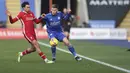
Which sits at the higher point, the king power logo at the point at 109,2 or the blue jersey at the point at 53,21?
the blue jersey at the point at 53,21

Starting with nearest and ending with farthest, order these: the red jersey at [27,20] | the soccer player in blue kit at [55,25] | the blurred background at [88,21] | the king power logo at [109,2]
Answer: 1. the red jersey at [27,20]
2. the soccer player in blue kit at [55,25]
3. the blurred background at [88,21]
4. the king power logo at [109,2]

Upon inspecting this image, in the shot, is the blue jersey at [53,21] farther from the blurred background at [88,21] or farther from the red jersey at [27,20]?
the blurred background at [88,21]

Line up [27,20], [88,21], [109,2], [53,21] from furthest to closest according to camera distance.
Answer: [109,2]
[88,21]
[53,21]
[27,20]

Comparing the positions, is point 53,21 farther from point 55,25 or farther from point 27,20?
point 27,20

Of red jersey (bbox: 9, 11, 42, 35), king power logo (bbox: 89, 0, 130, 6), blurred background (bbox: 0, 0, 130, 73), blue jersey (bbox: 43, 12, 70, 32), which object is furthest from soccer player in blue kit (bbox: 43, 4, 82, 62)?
king power logo (bbox: 89, 0, 130, 6)

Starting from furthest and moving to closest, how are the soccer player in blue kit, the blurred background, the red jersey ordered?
1. the blurred background
2. the soccer player in blue kit
3. the red jersey

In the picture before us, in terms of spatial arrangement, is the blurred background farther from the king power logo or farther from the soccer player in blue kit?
the soccer player in blue kit

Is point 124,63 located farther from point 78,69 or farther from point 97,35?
point 97,35

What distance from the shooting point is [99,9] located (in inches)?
1670

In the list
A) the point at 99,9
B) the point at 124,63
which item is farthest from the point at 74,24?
the point at 124,63

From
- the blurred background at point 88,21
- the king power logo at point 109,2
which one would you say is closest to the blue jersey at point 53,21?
the blurred background at point 88,21

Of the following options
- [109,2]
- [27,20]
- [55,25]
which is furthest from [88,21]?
[27,20]

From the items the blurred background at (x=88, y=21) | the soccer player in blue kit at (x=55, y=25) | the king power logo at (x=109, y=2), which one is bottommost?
the blurred background at (x=88, y=21)

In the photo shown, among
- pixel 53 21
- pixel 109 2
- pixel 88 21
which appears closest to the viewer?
pixel 53 21
